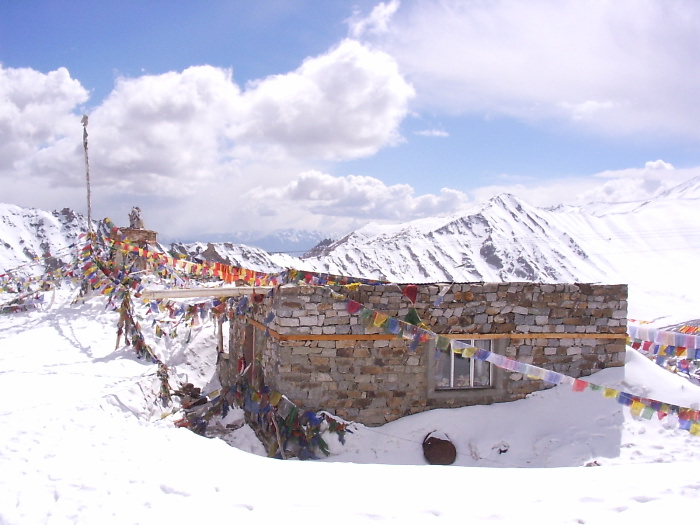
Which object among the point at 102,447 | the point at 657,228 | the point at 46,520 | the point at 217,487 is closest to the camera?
the point at 46,520

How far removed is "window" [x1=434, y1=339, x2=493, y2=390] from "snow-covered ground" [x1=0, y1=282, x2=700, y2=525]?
0.55m

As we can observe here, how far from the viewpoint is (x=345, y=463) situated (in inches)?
278

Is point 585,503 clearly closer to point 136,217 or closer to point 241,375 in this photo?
point 241,375

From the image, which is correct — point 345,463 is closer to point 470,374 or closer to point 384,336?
point 384,336

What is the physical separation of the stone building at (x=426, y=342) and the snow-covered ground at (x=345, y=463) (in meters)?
0.39

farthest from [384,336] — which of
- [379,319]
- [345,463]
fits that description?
[345,463]

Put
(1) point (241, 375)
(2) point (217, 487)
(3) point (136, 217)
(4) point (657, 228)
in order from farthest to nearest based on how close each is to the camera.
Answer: (4) point (657, 228) < (3) point (136, 217) < (1) point (241, 375) < (2) point (217, 487)

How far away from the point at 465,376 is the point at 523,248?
289ft

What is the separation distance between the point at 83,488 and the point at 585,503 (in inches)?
201

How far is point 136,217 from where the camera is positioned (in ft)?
67.7

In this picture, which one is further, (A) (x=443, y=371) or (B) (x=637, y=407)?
(A) (x=443, y=371)

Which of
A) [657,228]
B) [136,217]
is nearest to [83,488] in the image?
[136,217]

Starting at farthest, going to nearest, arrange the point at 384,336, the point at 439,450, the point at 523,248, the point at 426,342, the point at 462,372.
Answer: the point at 523,248 < the point at 462,372 < the point at 426,342 < the point at 384,336 < the point at 439,450

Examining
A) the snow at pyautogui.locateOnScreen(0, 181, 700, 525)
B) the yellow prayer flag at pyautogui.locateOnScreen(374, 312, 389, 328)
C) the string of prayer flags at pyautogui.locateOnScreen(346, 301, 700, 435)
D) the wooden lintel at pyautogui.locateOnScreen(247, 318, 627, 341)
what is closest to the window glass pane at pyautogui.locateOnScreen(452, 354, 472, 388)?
the snow at pyautogui.locateOnScreen(0, 181, 700, 525)
